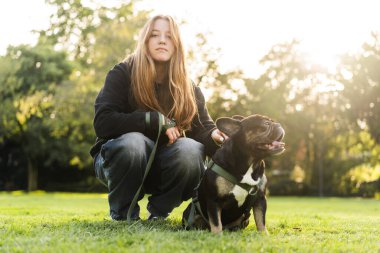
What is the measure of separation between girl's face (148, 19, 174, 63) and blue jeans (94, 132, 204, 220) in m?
0.80

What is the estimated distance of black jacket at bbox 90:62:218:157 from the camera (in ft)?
15.6

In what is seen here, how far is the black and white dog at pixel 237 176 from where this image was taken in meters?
4.22

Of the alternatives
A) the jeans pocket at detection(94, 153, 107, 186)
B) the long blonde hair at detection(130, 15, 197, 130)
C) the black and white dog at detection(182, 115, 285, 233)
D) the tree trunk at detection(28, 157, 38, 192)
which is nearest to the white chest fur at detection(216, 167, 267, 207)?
the black and white dog at detection(182, 115, 285, 233)

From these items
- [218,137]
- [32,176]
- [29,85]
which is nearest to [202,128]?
[218,137]

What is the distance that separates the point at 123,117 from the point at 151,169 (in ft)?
2.07

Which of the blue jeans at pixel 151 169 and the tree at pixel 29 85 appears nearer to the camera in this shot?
the blue jeans at pixel 151 169

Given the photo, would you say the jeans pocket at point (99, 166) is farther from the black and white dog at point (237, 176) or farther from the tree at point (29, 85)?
the tree at point (29, 85)

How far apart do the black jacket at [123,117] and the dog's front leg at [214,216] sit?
929mm

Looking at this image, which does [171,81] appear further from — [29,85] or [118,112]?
[29,85]

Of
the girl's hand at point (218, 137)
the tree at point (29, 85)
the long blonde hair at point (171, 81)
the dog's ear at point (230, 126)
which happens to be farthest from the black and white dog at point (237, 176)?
the tree at point (29, 85)

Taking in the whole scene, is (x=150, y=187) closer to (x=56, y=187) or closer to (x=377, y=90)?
(x=377, y=90)

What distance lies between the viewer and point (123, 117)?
477 cm

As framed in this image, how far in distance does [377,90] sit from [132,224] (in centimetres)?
2428

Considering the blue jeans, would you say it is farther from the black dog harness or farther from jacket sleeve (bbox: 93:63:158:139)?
the black dog harness
